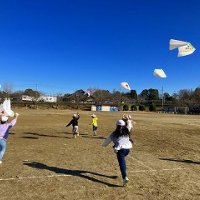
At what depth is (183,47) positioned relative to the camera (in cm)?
1661

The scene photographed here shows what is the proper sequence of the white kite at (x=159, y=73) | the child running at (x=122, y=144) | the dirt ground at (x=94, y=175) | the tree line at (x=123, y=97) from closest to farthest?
the dirt ground at (x=94, y=175), the child running at (x=122, y=144), the white kite at (x=159, y=73), the tree line at (x=123, y=97)

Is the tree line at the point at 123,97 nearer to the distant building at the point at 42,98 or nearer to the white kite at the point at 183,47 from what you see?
the distant building at the point at 42,98

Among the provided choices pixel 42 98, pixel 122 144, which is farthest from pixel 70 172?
pixel 42 98

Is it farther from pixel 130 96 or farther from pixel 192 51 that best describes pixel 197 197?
pixel 130 96

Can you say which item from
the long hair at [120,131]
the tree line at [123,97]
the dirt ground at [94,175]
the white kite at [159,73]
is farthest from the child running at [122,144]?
the tree line at [123,97]

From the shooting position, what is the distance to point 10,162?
12.4m

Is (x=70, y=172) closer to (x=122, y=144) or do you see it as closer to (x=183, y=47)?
(x=122, y=144)

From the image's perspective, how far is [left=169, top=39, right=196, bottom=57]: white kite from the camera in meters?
16.4

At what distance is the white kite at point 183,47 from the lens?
16.4 meters

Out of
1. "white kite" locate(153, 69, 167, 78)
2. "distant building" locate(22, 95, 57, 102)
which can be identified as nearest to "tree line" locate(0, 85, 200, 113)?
"distant building" locate(22, 95, 57, 102)

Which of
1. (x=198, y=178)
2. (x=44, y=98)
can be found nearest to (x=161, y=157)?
(x=198, y=178)

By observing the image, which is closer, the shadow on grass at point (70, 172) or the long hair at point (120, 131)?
the long hair at point (120, 131)

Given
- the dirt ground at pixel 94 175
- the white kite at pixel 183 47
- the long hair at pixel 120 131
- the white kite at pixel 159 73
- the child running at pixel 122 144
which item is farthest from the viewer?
the white kite at pixel 159 73

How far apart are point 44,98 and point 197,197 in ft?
507
